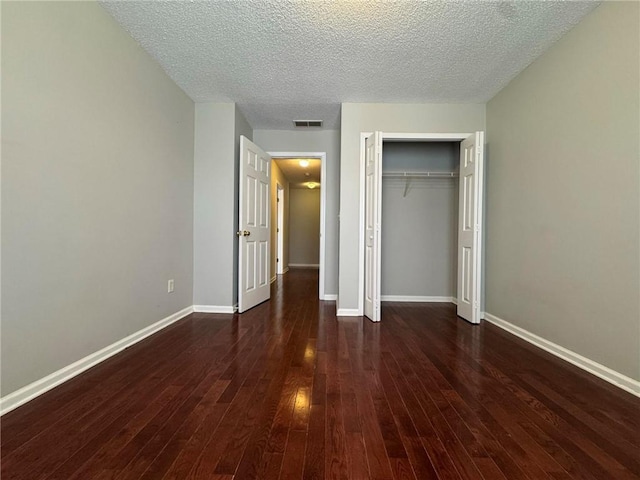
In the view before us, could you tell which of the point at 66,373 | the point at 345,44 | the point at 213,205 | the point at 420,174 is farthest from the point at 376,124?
the point at 66,373

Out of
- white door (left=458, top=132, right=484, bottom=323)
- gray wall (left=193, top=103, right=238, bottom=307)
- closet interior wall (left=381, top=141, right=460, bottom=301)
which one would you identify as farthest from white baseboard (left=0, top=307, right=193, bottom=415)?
white door (left=458, top=132, right=484, bottom=323)

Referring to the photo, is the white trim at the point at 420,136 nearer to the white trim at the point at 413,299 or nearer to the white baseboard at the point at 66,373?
the white trim at the point at 413,299

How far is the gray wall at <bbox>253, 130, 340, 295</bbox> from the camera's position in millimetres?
4270

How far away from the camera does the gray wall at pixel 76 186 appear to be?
4.91 feet

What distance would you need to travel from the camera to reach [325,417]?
145cm

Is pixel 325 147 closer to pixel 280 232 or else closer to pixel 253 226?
pixel 253 226

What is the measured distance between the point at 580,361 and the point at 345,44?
2.97 m

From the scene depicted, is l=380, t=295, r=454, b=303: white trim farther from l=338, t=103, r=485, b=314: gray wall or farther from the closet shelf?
the closet shelf

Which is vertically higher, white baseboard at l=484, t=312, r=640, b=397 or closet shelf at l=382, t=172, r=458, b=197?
closet shelf at l=382, t=172, r=458, b=197

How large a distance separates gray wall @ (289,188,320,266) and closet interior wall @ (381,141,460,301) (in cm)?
460

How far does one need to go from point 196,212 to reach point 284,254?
13.9 ft

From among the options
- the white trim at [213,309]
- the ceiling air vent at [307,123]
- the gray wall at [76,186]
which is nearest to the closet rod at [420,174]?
the ceiling air vent at [307,123]

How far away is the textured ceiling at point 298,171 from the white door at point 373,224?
107 inches

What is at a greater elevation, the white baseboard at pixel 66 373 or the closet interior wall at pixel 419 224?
the closet interior wall at pixel 419 224
